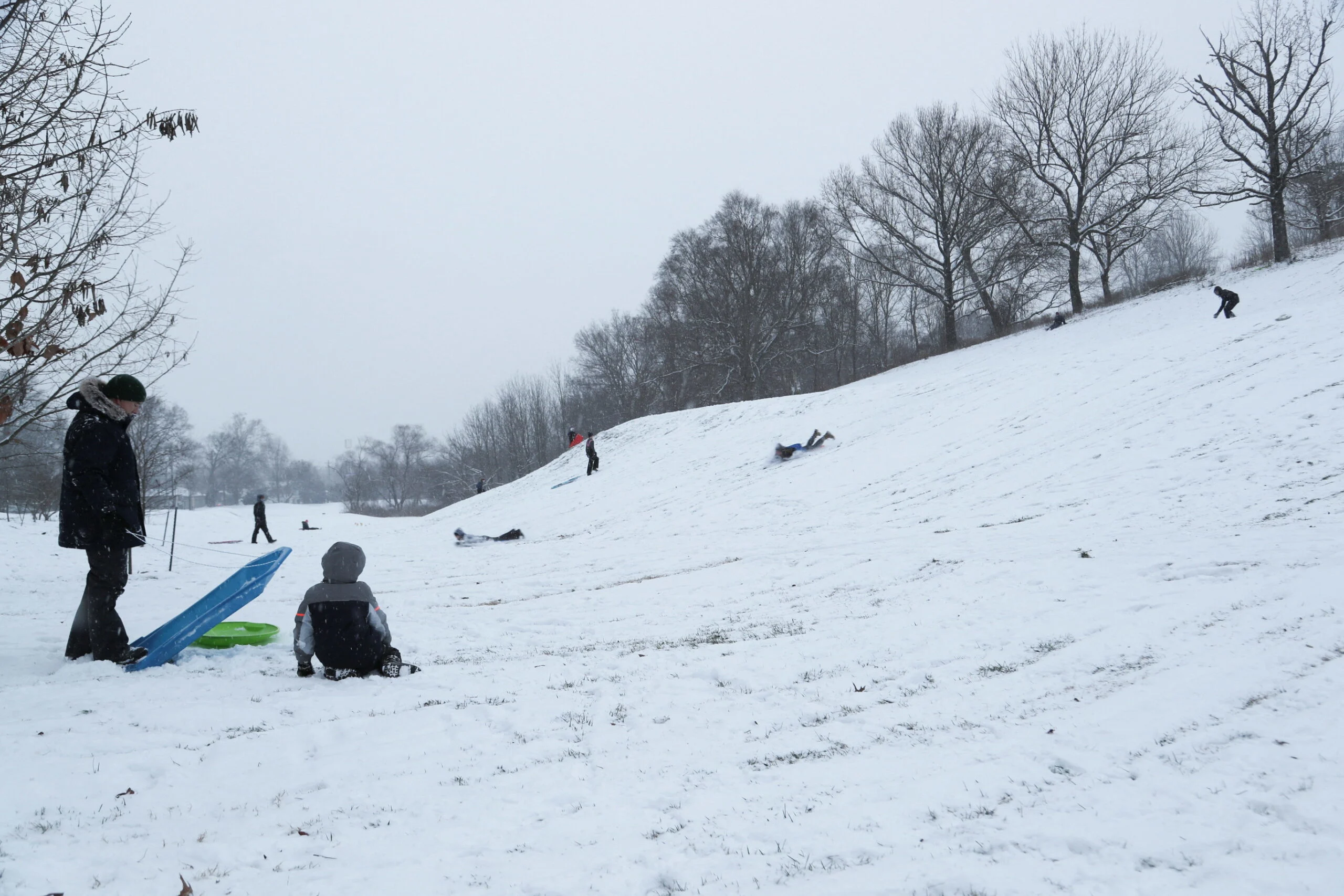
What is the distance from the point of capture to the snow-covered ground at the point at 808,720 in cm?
280

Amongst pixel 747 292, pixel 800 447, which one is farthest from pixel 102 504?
pixel 747 292

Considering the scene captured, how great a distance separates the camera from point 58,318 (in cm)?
568

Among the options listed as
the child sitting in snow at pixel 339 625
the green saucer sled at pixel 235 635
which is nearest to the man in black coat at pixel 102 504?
the green saucer sled at pixel 235 635

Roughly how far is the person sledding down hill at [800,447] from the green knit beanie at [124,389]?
51.4 ft

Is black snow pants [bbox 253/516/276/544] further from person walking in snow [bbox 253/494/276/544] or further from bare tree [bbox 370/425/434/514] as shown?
bare tree [bbox 370/425/434/514]

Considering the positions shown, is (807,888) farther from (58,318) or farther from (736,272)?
(736,272)

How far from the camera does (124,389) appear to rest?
17.3 feet

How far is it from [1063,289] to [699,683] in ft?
121

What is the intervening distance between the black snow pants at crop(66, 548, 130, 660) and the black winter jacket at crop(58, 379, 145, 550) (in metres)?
0.10

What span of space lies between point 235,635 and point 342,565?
1840 mm

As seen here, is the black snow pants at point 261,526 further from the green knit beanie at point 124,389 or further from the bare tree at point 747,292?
the bare tree at point 747,292

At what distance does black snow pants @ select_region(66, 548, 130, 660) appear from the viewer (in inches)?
199

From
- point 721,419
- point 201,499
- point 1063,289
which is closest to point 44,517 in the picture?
point 721,419

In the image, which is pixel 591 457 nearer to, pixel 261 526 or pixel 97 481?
pixel 261 526
